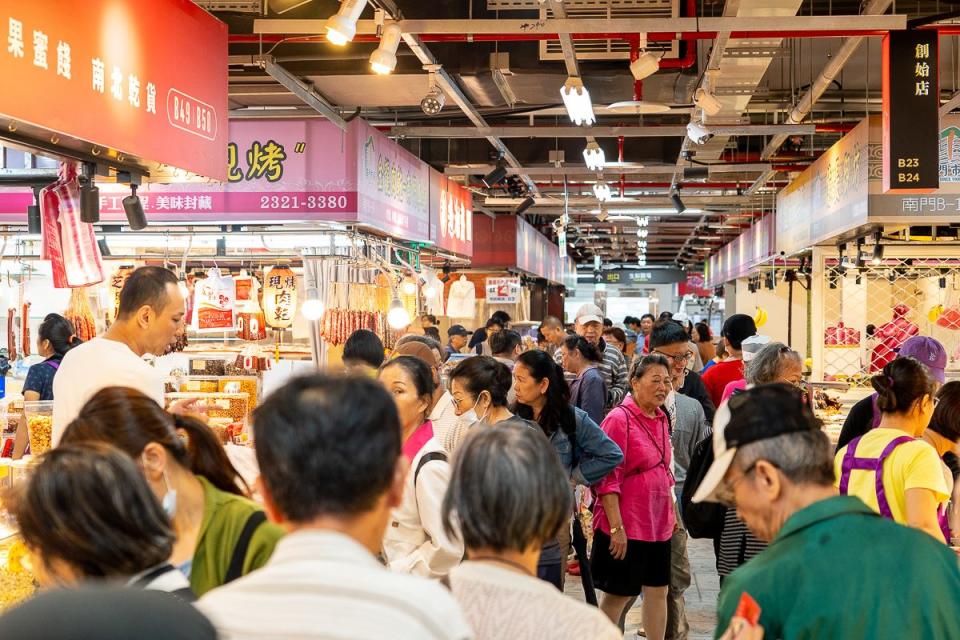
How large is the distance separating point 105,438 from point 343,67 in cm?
583

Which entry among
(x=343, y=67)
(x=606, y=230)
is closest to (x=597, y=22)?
(x=343, y=67)

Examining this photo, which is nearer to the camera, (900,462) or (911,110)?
(900,462)

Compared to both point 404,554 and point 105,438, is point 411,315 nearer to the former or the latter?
point 404,554

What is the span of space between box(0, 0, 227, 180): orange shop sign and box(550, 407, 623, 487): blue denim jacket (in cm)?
253

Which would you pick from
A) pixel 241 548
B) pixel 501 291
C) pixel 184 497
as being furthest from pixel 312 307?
pixel 501 291

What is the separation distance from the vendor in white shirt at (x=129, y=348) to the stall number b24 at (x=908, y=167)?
4.97 m

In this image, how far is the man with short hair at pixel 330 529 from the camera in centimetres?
162

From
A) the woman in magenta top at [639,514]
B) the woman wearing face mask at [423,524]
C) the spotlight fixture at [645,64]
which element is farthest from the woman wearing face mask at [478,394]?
the spotlight fixture at [645,64]

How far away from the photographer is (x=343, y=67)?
26.3ft

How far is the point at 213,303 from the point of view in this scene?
29.2ft

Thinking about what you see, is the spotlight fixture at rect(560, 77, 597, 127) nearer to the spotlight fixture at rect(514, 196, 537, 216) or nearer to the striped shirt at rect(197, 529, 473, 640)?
the striped shirt at rect(197, 529, 473, 640)

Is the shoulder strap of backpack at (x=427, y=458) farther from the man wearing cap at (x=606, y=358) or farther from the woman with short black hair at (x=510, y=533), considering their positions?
the man wearing cap at (x=606, y=358)

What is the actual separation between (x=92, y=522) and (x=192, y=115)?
4341 mm

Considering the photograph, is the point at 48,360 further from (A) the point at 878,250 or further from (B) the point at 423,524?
(A) the point at 878,250
